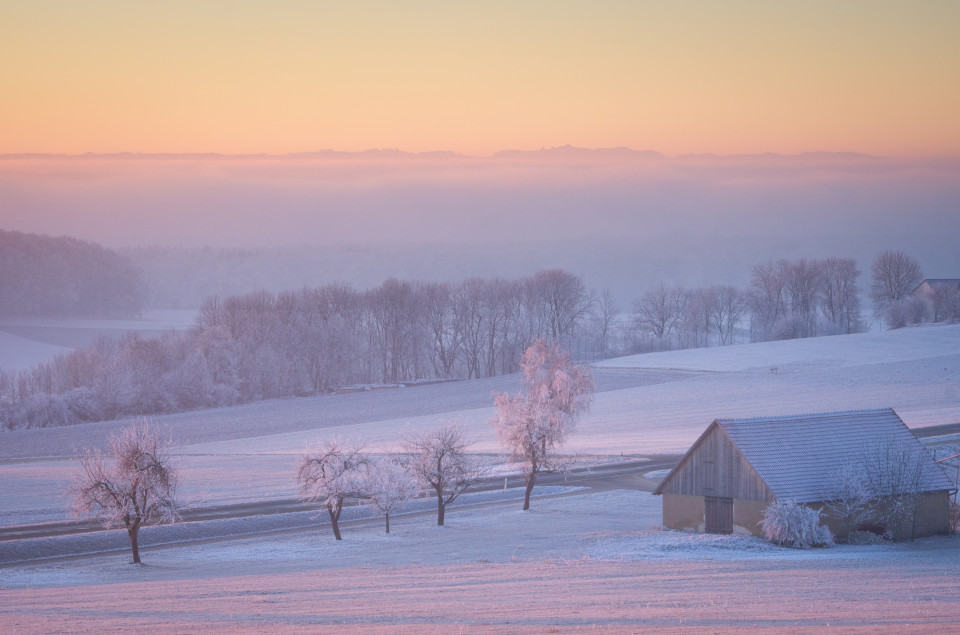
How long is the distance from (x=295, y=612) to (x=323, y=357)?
8915 cm

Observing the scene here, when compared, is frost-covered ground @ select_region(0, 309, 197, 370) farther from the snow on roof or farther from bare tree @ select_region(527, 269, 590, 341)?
the snow on roof

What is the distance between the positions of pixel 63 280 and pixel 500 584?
149 metres

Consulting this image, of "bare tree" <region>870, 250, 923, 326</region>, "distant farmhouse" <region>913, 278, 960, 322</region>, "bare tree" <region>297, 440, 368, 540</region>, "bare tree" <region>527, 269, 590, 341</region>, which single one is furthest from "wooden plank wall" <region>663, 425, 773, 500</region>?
"bare tree" <region>870, 250, 923, 326</region>

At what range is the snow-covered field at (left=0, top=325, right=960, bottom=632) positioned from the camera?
66.0ft

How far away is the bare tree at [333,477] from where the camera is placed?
3944cm

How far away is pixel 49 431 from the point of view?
243ft

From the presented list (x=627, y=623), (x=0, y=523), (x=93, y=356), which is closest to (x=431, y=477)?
(x=0, y=523)

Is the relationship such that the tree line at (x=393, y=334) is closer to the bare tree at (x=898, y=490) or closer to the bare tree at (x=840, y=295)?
the bare tree at (x=840, y=295)

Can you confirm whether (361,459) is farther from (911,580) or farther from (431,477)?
(911,580)

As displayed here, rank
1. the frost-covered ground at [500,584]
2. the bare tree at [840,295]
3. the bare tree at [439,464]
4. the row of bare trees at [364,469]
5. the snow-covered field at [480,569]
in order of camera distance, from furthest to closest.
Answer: the bare tree at [840,295]
the bare tree at [439,464]
the row of bare trees at [364,469]
the snow-covered field at [480,569]
the frost-covered ground at [500,584]

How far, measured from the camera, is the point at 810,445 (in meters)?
36.6

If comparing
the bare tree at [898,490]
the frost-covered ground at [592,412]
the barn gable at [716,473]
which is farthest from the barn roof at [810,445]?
the frost-covered ground at [592,412]

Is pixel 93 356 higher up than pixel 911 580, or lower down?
higher up

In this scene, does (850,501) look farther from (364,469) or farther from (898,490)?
(364,469)
